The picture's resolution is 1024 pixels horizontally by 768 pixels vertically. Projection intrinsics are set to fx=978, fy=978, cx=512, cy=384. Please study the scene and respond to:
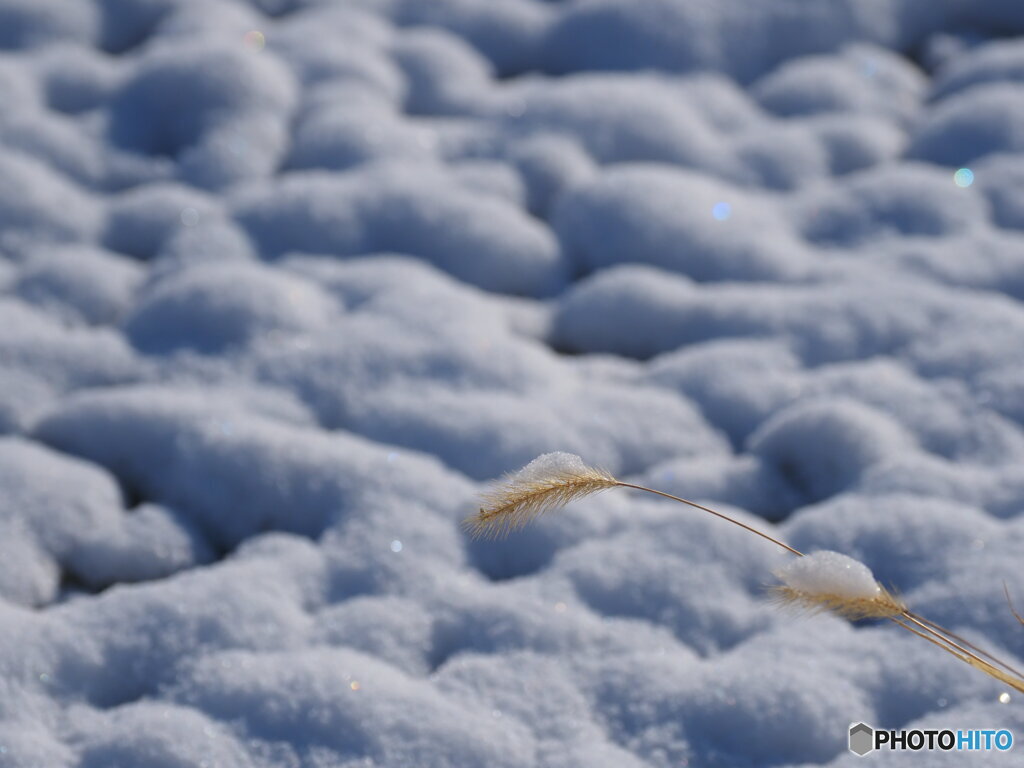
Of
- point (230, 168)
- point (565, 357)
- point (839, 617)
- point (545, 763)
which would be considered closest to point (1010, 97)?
point (565, 357)

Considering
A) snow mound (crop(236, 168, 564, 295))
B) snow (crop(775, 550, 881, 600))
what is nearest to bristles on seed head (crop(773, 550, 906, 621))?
snow (crop(775, 550, 881, 600))

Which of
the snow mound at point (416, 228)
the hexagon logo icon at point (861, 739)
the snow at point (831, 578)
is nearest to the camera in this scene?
the snow at point (831, 578)

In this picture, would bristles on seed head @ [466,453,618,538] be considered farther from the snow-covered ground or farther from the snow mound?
the snow mound

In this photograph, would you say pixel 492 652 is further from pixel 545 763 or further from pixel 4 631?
pixel 4 631

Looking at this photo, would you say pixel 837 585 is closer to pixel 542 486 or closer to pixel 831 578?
pixel 831 578

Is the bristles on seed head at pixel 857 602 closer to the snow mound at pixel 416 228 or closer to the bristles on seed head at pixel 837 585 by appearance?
the bristles on seed head at pixel 837 585

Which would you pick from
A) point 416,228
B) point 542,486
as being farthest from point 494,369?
point 542,486

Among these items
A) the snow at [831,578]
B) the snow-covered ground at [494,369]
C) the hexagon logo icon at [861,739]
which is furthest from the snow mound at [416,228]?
the snow at [831,578]
